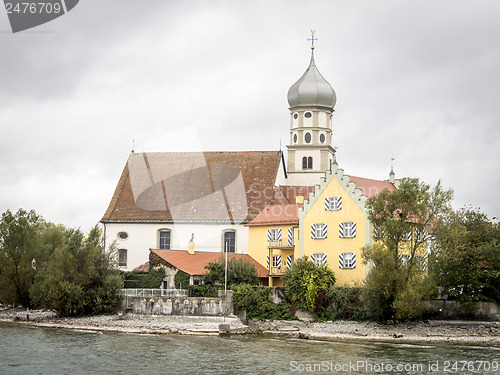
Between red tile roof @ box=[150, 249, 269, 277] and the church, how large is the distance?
1902 millimetres

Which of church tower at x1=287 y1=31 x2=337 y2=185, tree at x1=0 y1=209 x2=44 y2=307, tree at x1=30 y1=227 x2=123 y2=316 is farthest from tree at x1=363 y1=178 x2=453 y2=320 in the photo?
tree at x1=0 y1=209 x2=44 y2=307

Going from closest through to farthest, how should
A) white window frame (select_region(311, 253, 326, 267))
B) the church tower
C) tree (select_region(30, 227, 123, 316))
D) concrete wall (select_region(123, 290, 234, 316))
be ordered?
concrete wall (select_region(123, 290, 234, 316)) → tree (select_region(30, 227, 123, 316)) → white window frame (select_region(311, 253, 326, 267)) → the church tower

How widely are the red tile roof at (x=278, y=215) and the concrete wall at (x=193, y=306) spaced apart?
8.31 meters

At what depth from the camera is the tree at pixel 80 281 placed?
169ft

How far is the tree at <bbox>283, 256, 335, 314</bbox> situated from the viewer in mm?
48625

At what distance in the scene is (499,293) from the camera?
4541 centimetres

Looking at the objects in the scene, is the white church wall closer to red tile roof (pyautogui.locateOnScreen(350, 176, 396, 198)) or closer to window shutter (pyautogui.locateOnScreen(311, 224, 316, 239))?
window shutter (pyautogui.locateOnScreen(311, 224, 316, 239))

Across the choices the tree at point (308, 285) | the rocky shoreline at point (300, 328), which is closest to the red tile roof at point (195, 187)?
the tree at point (308, 285)

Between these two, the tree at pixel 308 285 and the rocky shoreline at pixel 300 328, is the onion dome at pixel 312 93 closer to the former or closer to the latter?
the tree at pixel 308 285

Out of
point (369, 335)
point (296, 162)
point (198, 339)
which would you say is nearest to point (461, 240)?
point (369, 335)

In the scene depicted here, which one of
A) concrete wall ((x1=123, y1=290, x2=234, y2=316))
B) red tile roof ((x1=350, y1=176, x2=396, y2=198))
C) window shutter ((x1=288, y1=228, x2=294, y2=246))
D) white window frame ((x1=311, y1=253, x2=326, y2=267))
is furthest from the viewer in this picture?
window shutter ((x1=288, y1=228, x2=294, y2=246))

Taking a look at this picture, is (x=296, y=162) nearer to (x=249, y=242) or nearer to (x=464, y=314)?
(x=249, y=242)

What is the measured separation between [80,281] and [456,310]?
24.7 meters

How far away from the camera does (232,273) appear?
52156mm
